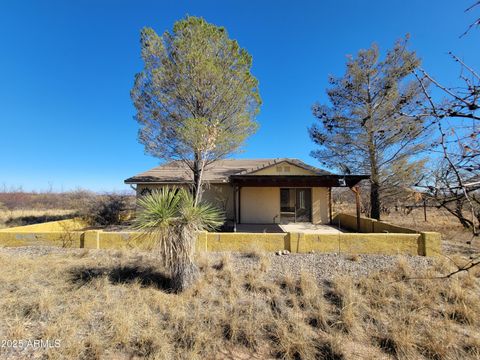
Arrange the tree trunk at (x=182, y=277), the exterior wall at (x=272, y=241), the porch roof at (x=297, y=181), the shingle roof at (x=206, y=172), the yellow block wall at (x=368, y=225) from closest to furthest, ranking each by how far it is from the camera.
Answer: the tree trunk at (x=182, y=277)
the exterior wall at (x=272, y=241)
the yellow block wall at (x=368, y=225)
the porch roof at (x=297, y=181)
the shingle roof at (x=206, y=172)

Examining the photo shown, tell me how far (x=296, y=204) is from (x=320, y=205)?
59.4 inches

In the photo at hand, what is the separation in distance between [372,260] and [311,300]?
3.24m

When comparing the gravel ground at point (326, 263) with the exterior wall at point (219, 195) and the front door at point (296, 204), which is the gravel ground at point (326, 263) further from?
the exterior wall at point (219, 195)

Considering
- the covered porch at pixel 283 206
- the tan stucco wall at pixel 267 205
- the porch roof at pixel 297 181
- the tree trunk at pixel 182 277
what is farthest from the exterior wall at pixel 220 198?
the tree trunk at pixel 182 277

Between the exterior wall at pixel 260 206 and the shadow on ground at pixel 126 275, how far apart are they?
862 cm

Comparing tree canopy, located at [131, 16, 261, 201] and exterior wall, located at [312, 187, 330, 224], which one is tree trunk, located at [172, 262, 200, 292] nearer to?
tree canopy, located at [131, 16, 261, 201]

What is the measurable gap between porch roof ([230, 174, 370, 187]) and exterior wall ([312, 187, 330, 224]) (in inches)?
81.8

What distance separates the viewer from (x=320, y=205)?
15789 mm

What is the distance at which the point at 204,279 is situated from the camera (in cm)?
698

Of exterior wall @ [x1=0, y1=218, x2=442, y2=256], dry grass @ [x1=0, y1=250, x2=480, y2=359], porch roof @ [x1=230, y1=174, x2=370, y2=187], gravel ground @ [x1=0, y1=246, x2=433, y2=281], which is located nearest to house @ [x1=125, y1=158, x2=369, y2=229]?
porch roof @ [x1=230, y1=174, x2=370, y2=187]

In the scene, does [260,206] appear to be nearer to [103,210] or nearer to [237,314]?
[103,210]

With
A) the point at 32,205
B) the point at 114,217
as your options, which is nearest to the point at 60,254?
the point at 114,217

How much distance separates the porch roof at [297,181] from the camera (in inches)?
527

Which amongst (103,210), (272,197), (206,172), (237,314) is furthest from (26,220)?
(237,314)
